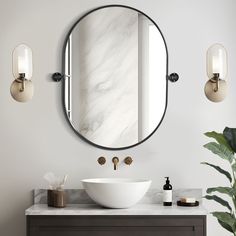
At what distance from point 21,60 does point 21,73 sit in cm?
9

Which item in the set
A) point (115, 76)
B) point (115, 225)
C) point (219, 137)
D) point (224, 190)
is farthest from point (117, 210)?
point (115, 76)

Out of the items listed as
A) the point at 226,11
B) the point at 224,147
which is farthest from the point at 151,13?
the point at 224,147

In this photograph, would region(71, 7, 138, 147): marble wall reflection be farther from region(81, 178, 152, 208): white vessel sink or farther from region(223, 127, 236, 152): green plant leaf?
region(223, 127, 236, 152): green plant leaf

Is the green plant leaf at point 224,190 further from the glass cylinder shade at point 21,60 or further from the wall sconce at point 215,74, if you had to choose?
the glass cylinder shade at point 21,60

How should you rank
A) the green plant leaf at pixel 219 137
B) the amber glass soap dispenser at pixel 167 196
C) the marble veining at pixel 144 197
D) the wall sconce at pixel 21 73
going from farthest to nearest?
the marble veining at pixel 144 197
the amber glass soap dispenser at pixel 167 196
the wall sconce at pixel 21 73
the green plant leaf at pixel 219 137

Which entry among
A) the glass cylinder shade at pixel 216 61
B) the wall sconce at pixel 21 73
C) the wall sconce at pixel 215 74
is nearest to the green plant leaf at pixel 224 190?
the wall sconce at pixel 215 74

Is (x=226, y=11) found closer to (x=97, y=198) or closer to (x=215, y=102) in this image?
(x=215, y=102)

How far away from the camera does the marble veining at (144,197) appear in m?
4.06

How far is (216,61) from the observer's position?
3.77m

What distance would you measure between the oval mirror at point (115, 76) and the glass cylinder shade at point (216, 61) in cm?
43

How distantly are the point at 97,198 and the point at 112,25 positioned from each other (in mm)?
1284

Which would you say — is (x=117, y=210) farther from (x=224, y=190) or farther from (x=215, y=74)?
(x=215, y=74)

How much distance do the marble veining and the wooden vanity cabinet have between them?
41cm

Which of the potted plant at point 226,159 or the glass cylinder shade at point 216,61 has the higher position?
the glass cylinder shade at point 216,61
